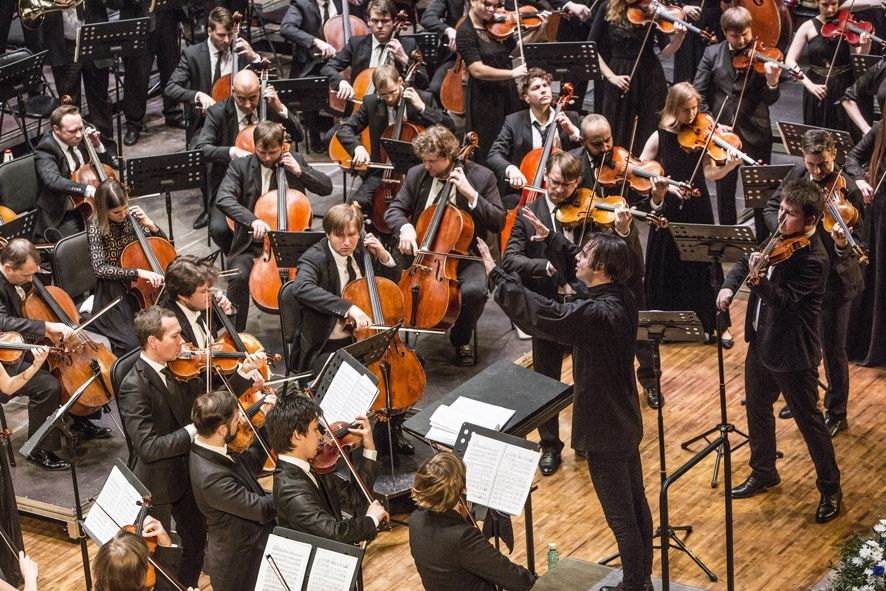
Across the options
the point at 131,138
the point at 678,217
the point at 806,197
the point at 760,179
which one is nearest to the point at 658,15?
the point at 678,217

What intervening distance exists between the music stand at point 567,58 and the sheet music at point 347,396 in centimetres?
377

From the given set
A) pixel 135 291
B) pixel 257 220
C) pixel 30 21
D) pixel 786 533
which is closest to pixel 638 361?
pixel 786 533

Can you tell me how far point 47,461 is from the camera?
22.3ft

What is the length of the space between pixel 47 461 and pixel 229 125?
2680 mm

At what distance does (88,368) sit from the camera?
22.0 ft

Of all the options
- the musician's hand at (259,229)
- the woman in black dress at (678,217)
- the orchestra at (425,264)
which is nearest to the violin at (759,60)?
the orchestra at (425,264)

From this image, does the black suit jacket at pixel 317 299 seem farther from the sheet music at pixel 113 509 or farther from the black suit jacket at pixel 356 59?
the black suit jacket at pixel 356 59

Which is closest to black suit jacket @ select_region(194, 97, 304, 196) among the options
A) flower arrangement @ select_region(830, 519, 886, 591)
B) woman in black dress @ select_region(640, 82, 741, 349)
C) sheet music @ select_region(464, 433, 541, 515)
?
woman in black dress @ select_region(640, 82, 741, 349)

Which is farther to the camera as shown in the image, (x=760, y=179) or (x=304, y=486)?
(x=760, y=179)

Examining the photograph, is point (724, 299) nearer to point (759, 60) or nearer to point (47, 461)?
point (759, 60)

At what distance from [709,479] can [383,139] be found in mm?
2784

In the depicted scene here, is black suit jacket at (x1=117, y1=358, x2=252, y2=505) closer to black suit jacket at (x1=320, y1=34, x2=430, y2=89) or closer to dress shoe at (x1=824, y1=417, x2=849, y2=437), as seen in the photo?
dress shoe at (x1=824, y1=417, x2=849, y2=437)

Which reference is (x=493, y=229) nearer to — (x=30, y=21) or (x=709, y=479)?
(x=709, y=479)

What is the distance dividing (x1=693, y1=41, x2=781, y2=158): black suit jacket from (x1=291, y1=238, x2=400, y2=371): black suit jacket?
9.01 feet
